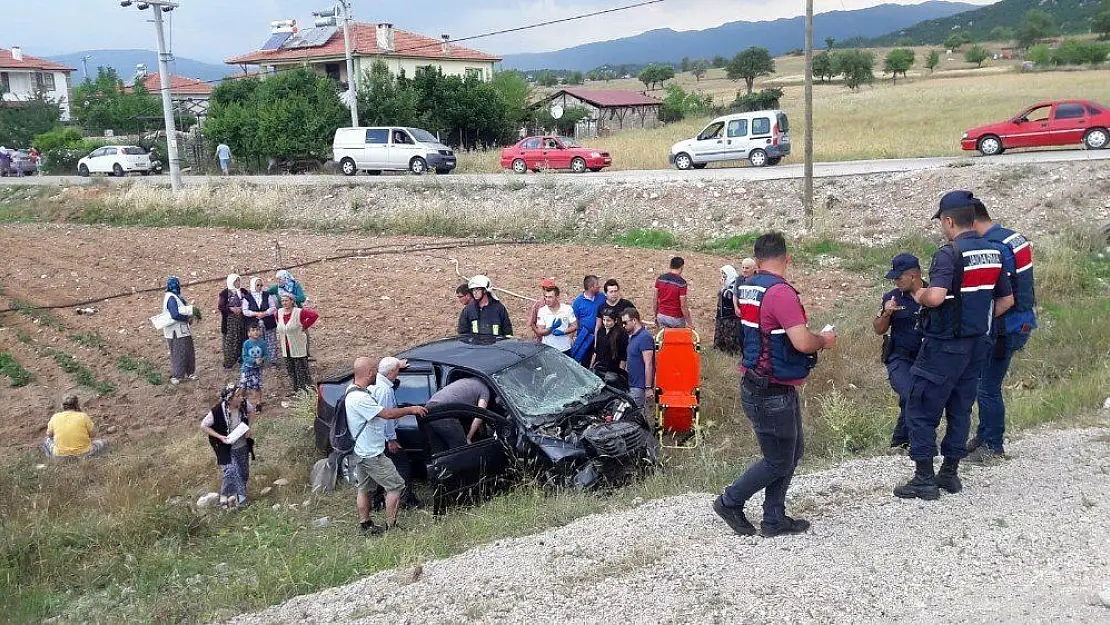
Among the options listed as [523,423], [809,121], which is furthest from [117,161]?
[523,423]

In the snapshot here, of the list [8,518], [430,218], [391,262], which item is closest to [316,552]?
[8,518]

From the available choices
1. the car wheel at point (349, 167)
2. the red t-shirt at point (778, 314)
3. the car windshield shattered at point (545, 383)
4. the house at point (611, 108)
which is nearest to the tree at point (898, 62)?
the house at point (611, 108)

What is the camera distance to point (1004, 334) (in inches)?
234

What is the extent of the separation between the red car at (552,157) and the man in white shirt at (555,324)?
62.8 ft

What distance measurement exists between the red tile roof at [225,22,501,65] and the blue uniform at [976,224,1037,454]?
4891 centimetres

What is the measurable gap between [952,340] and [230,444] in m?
5.93

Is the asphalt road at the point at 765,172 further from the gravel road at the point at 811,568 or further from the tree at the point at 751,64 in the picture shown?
the tree at the point at 751,64

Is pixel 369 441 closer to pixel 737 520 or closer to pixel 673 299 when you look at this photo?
pixel 737 520

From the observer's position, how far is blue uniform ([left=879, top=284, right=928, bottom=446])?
642 cm

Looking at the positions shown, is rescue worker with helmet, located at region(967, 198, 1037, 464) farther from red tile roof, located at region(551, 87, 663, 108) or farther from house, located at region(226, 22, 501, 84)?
red tile roof, located at region(551, 87, 663, 108)

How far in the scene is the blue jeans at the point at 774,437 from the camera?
15.8ft

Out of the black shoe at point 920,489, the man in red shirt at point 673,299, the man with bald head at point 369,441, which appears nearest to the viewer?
the black shoe at point 920,489

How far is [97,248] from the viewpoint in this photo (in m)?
21.5

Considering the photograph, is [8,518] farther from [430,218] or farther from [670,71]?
[670,71]
